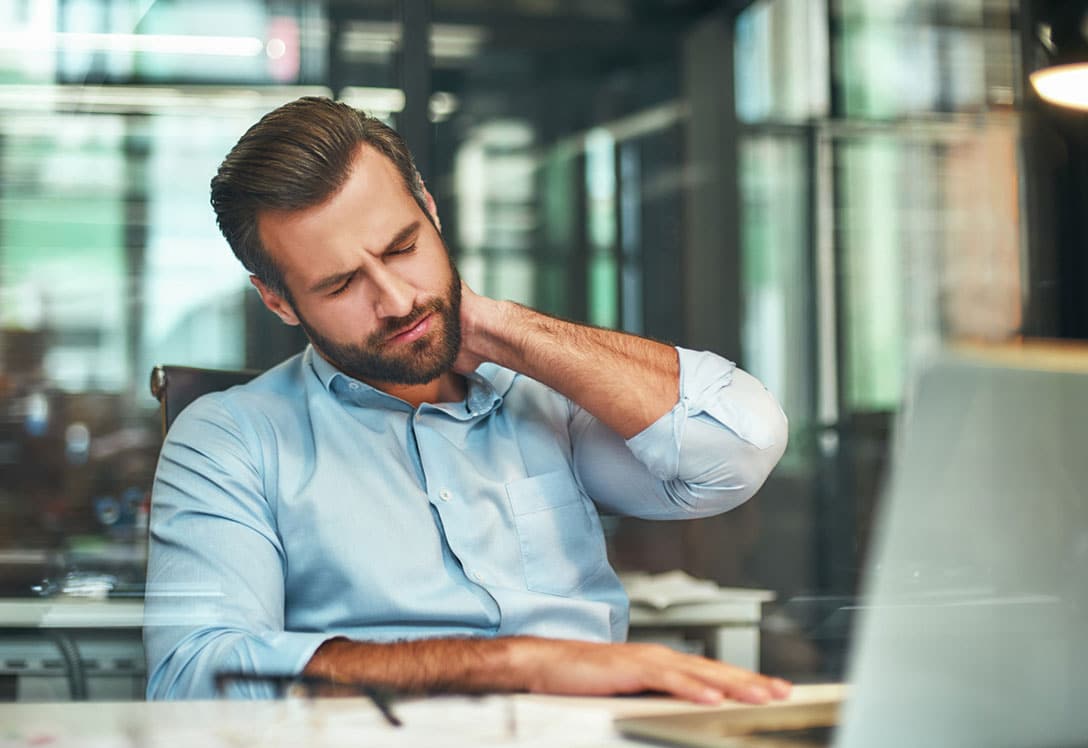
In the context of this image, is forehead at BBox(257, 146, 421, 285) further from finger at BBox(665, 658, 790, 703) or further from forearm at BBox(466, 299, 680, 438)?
finger at BBox(665, 658, 790, 703)

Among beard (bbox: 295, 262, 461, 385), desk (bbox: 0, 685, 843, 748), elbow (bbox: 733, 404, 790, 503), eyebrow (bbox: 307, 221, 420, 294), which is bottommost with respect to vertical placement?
desk (bbox: 0, 685, 843, 748)

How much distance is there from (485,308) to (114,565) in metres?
2.03

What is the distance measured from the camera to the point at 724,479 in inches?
61.6

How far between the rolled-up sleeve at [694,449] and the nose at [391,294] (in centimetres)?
32

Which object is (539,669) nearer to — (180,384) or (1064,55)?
(180,384)

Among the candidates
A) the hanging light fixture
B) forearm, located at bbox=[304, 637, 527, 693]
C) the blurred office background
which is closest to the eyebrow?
forearm, located at bbox=[304, 637, 527, 693]

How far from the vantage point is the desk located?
0.79m

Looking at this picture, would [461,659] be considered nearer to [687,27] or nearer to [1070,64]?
[1070,64]

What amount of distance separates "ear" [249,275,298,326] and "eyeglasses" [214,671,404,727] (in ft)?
2.09

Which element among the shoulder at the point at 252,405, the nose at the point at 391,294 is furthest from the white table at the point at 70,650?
the nose at the point at 391,294

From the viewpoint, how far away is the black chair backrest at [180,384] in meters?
1.65

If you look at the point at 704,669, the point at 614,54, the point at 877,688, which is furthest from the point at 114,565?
the point at 614,54

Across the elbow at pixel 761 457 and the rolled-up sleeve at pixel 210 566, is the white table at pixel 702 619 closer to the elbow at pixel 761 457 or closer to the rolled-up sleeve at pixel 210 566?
the elbow at pixel 761 457

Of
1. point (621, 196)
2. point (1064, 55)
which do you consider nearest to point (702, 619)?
point (1064, 55)
